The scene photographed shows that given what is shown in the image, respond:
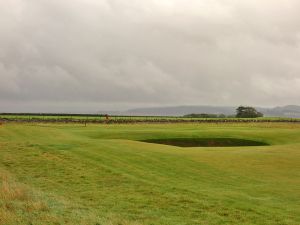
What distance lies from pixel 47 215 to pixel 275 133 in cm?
4972

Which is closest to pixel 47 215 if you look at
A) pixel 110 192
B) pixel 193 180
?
pixel 110 192

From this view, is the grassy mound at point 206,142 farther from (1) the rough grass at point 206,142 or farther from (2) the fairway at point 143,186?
(2) the fairway at point 143,186

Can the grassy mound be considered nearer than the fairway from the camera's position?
No

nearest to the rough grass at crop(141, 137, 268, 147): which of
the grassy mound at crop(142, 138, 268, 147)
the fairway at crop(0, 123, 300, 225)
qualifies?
the grassy mound at crop(142, 138, 268, 147)

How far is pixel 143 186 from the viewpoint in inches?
728

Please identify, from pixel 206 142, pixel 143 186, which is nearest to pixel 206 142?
pixel 206 142

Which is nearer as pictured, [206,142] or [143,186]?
[143,186]

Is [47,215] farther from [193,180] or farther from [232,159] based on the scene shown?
[232,159]

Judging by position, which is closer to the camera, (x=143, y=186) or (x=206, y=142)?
(x=143, y=186)

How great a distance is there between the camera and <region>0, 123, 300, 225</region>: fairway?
42.8 ft

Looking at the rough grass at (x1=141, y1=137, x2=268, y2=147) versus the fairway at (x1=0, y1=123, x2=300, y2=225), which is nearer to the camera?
the fairway at (x1=0, y1=123, x2=300, y2=225)

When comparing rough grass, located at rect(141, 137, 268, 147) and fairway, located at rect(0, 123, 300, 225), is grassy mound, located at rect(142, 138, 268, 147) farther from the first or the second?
fairway, located at rect(0, 123, 300, 225)

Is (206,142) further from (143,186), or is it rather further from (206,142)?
(143,186)

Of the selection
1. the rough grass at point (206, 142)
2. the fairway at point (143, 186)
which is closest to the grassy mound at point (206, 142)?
the rough grass at point (206, 142)
